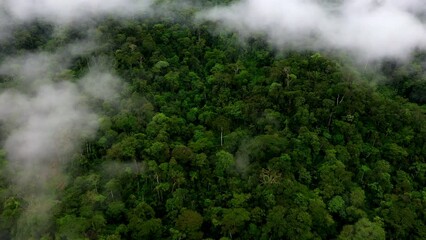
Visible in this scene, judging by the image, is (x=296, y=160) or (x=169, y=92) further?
(x=169, y=92)

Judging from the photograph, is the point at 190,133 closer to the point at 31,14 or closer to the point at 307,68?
the point at 307,68

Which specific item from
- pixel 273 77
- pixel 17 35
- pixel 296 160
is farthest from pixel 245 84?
pixel 17 35

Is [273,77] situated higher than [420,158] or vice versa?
[273,77]

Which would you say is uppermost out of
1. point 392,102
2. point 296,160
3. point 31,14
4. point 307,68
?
point 31,14

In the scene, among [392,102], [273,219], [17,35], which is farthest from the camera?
[17,35]

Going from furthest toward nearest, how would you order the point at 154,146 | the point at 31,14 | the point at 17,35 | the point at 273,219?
the point at 31,14, the point at 17,35, the point at 154,146, the point at 273,219

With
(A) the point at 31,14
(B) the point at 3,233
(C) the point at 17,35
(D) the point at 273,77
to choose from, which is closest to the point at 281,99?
(D) the point at 273,77
